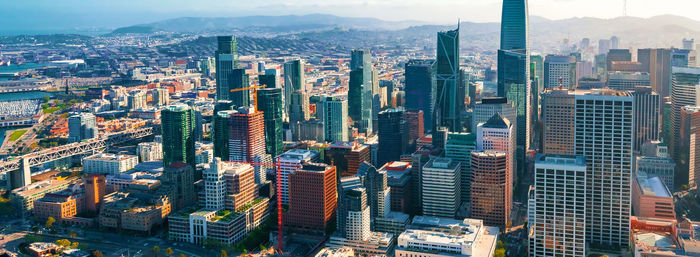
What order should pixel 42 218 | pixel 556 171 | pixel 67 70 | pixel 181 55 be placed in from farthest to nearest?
pixel 181 55, pixel 67 70, pixel 42 218, pixel 556 171

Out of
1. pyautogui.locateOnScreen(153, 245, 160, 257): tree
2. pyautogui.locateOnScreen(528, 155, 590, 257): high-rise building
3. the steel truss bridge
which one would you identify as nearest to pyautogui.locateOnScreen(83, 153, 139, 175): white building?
the steel truss bridge

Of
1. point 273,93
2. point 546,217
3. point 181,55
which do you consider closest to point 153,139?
point 273,93

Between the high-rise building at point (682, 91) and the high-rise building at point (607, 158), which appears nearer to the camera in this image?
the high-rise building at point (607, 158)

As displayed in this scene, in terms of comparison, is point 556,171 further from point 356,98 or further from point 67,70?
point 67,70

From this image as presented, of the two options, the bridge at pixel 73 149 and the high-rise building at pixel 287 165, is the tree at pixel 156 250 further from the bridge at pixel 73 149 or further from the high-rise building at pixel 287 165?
the bridge at pixel 73 149

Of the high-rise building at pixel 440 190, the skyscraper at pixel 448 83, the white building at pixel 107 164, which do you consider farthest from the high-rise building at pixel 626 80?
the white building at pixel 107 164

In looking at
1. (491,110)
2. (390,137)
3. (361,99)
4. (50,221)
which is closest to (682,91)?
(491,110)

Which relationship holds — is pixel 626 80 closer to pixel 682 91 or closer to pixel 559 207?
pixel 682 91

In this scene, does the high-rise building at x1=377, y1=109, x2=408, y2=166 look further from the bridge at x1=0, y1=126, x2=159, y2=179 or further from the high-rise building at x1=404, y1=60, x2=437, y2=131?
the bridge at x1=0, y1=126, x2=159, y2=179
